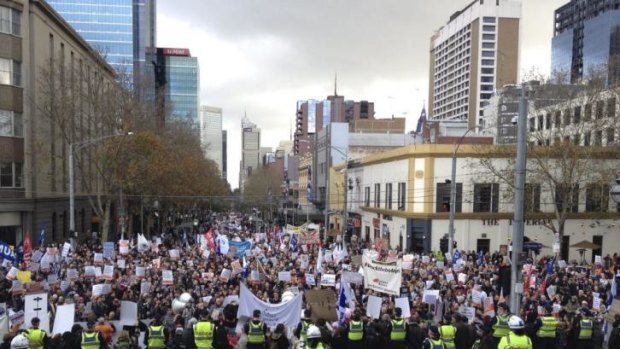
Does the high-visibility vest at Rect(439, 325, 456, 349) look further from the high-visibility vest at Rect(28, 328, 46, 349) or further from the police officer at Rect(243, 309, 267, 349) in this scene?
the high-visibility vest at Rect(28, 328, 46, 349)

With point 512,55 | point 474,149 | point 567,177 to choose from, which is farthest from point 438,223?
point 512,55

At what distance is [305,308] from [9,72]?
96.6 feet

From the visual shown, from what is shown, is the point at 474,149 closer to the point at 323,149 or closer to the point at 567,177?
the point at 567,177

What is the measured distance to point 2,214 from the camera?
3478 centimetres

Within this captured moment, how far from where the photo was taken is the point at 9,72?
35.1m

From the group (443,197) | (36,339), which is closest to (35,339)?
(36,339)

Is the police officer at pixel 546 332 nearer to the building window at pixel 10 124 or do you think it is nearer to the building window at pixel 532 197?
the building window at pixel 532 197

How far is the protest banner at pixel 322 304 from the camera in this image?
44.6ft

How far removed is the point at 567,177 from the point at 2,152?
33.0 meters

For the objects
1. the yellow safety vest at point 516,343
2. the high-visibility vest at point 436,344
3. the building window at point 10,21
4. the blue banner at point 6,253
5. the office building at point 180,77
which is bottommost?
the blue banner at point 6,253

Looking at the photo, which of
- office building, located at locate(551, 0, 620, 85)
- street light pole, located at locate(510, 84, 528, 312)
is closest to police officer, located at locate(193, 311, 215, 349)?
street light pole, located at locate(510, 84, 528, 312)

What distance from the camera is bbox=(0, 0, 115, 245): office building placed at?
3494 centimetres

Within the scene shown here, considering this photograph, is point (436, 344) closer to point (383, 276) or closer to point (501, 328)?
point (501, 328)

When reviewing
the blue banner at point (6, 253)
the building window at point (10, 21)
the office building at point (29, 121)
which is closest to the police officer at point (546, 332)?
the blue banner at point (6, 253)
